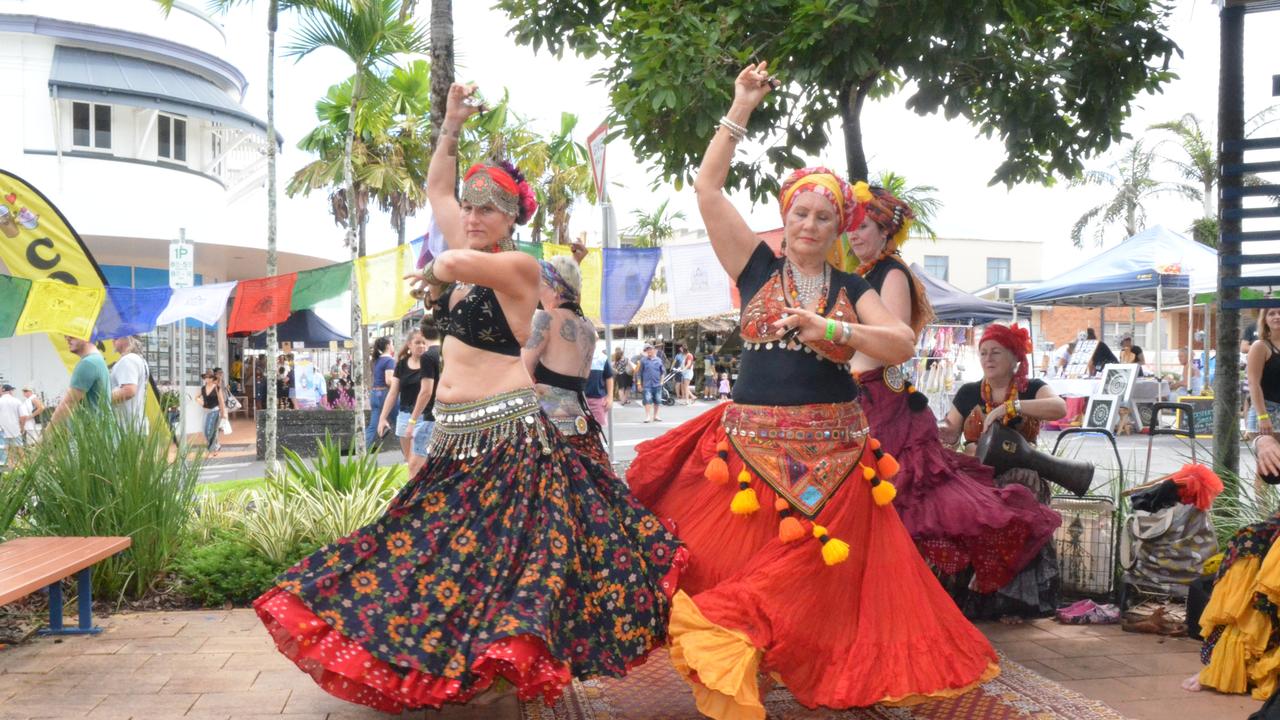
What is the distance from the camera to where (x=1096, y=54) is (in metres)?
5.17

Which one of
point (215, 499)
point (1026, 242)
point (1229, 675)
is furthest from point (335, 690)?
point (1026, 242)

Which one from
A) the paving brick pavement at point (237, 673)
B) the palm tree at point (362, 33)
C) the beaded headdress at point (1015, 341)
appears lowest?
the paving brick pavement at point (237, 673)

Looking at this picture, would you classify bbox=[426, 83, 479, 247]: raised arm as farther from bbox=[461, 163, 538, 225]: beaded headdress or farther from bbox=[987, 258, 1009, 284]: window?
bbox=[987, 258, 1009, 284]: window

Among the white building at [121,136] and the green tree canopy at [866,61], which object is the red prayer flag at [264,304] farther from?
the white building at [121,136]

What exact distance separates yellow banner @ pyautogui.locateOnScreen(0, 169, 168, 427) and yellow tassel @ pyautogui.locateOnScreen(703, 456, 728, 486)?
7.30 metres

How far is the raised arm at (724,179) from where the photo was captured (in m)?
3.56

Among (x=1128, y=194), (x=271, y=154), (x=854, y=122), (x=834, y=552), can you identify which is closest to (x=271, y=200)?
(x=271, y=154)

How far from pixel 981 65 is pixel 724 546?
3.05 metres

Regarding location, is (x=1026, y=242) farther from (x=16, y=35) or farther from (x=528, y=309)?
(x=528, y=309)

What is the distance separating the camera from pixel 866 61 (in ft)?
15.3

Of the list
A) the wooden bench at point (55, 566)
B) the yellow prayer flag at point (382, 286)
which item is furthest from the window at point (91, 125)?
the wooden bench at point (55, 566)

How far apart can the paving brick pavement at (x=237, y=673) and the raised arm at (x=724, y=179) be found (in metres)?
1.96

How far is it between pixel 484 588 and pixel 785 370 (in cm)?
128

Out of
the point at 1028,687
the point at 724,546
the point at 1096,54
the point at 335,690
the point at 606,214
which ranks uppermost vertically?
the point at 1096,54
